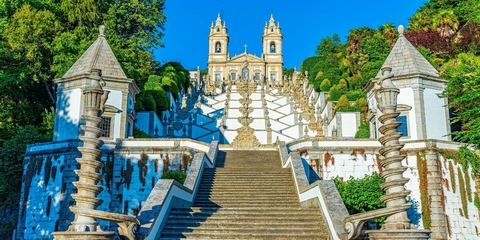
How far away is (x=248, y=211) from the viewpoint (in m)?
12.2

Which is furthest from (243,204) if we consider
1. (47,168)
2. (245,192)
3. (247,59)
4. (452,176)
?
(247,59)

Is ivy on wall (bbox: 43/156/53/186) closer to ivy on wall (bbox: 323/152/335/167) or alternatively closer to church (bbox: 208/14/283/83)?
ivy on wall (bbox: 323/152/335/167)

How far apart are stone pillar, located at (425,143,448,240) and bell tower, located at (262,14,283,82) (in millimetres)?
58462

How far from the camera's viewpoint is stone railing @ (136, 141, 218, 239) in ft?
32.3

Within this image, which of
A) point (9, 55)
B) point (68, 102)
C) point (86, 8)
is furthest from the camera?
point (86, 8)

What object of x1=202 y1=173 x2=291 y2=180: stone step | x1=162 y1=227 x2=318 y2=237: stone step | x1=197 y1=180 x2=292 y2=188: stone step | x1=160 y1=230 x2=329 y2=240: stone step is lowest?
x1=160 y1=230 x2=329 y2=240: stone step

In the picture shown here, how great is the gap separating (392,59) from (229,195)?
39.2 ft

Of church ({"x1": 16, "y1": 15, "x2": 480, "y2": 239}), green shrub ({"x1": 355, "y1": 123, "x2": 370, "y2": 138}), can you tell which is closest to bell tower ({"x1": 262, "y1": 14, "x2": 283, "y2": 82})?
green shrub ({"x1": 355, "y1": 123, "x2": 370, "y2": 138})

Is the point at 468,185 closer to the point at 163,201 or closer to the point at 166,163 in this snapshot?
the point at 166,163

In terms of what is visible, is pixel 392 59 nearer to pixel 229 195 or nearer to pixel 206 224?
pixel 229 195

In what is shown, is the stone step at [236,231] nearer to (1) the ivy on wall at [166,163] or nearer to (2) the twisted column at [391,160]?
(2) the twisted column at [391,160]

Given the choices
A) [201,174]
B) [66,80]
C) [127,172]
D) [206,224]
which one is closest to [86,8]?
[66,80]

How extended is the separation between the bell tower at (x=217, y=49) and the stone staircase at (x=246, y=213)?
63136 mm

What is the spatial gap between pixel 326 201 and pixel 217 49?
71.5m
